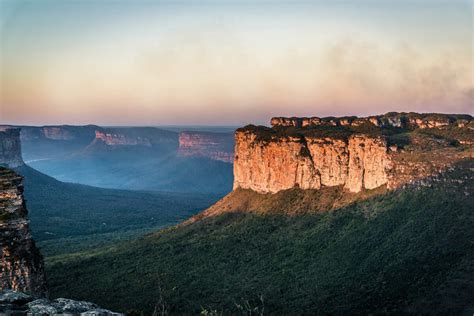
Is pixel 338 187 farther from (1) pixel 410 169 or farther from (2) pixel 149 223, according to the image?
(2) pixel 149 223

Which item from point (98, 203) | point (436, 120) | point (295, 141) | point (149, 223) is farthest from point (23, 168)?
point (436, 120)

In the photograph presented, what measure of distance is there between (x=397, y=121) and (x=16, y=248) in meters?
66.5

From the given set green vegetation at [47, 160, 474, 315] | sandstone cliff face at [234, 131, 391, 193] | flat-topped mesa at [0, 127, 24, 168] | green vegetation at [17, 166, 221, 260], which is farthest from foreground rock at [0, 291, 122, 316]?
flat-topped mesa at [0, 127, 24, 168]

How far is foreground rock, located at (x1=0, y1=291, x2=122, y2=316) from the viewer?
1248 centimetres

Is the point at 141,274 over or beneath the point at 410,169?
beneath

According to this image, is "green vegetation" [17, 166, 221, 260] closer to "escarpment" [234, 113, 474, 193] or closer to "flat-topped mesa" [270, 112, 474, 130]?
"escarpment" [234, 113, 474, 193]

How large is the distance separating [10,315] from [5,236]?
2443cm

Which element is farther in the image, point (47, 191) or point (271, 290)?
point (47, 191)

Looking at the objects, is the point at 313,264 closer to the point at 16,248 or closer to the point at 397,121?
the point at 16,248

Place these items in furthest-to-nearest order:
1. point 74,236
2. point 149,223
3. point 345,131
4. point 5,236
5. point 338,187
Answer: point 149,223 < point 74,236 < point 345,131 < point 338,187 < point 5,236

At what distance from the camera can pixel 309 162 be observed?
78.2 m

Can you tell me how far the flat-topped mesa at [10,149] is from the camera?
14375cm

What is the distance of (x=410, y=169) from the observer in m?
61.9

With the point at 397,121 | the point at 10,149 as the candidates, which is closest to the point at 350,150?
the point at 397,121
